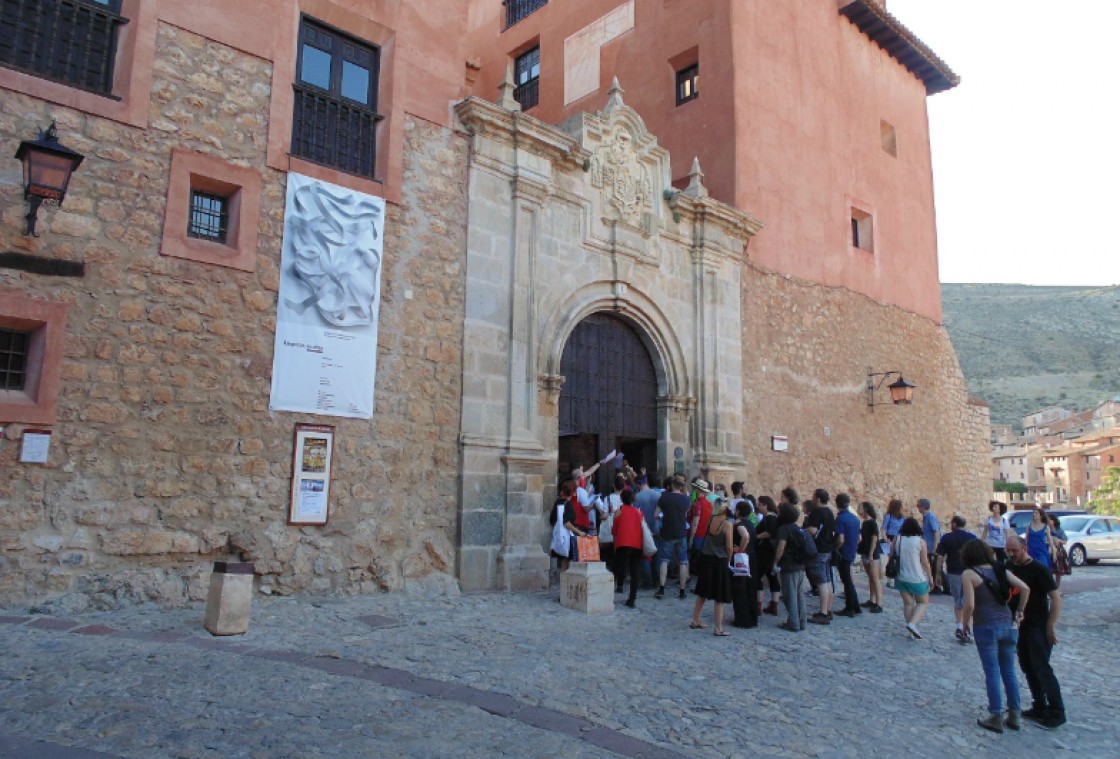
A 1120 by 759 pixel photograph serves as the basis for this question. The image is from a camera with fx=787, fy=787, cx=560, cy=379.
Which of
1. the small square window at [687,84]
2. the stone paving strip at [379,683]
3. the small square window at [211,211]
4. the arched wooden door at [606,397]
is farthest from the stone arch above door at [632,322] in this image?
the stone paving strip at [379,683]

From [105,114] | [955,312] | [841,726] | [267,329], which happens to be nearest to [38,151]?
[105,114]

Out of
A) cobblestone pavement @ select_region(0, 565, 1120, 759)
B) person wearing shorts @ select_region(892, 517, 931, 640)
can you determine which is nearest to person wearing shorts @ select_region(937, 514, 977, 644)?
person wearing shorts @ select_region(892, 517, 931, 640)

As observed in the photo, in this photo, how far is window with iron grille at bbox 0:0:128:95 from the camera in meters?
7.00

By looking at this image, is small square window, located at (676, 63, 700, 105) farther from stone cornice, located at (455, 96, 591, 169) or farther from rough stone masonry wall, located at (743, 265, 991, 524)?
stone cornice, located at (455, 96, 591, 169)

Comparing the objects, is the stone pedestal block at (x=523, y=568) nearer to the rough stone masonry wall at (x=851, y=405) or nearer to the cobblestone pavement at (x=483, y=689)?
the cobblestone pavement at (x=483, y=689)

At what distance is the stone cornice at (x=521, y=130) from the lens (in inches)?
393

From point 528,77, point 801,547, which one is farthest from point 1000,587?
point 528,77

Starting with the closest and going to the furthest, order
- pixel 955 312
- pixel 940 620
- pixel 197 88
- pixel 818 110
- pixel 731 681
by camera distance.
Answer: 1. pixel 731 681
2. pixel 197 88
3. pixel 940 620
4. pixel 818 110
5. pixel 955 312

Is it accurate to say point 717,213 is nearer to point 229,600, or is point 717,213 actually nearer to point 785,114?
point 785,114

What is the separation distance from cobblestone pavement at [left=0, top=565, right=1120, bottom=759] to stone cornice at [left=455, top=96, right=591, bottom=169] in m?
6.00

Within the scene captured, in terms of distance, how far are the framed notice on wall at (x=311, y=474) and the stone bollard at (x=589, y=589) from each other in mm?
2710

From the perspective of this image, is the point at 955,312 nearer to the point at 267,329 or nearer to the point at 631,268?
the point at 631,268

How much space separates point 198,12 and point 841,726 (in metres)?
8.58

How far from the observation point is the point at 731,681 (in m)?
6.03
